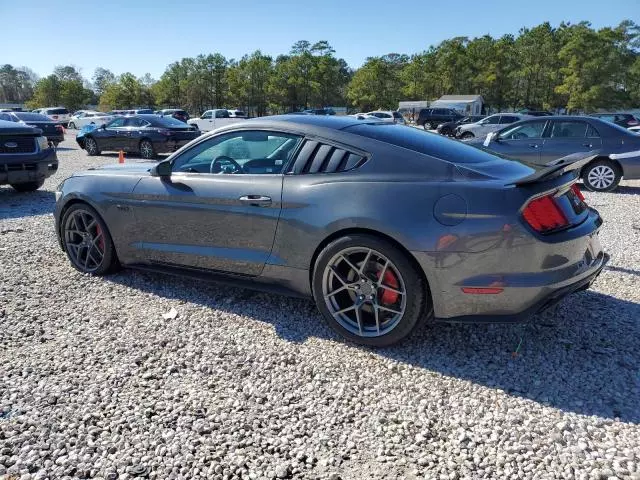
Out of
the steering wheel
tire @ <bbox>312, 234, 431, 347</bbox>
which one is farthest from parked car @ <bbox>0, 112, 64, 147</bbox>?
tire @ <bbox>312, 234, 431, 347</bbox>

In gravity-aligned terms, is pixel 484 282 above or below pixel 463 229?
below

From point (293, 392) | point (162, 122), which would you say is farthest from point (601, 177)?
point (162, 122)

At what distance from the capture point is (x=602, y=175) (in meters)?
9.76

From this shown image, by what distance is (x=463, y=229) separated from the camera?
2859 millimetres

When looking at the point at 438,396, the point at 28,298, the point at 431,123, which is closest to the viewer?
the point at 438,396

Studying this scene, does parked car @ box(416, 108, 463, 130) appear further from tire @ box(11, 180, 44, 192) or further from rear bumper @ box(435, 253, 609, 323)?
rear bumper @ box(435, 253, 609, 323)

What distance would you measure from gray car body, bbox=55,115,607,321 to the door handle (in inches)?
1.2

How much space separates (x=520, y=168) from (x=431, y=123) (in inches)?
1418

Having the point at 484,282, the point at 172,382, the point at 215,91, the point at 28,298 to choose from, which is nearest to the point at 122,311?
the point at 28,298

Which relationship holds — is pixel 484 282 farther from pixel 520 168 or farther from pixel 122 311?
pixel 122 311

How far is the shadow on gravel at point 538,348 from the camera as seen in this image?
2.77 metres

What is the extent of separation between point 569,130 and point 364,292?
28.7 ft

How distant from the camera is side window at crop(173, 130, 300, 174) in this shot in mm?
3721

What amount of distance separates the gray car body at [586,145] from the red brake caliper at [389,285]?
22.9 ft
